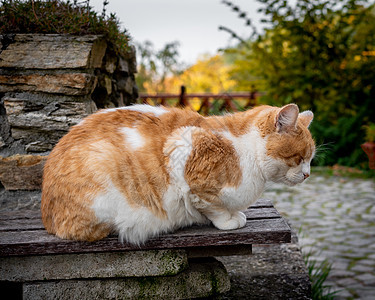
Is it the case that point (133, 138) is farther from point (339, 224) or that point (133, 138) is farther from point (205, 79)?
point (205, 79)

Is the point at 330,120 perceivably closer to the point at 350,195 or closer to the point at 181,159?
the point at 350,195

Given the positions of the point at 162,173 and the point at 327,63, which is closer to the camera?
the point at 162,173

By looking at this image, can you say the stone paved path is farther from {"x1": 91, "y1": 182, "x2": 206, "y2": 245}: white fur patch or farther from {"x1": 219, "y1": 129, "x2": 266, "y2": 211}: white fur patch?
{"x1": 91, "y1": 182, "x2": 206, "y2": 245}: white fur patch

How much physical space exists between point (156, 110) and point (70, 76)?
637 mm

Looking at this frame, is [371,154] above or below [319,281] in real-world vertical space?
above

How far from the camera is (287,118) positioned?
183 cm

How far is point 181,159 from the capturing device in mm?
1870

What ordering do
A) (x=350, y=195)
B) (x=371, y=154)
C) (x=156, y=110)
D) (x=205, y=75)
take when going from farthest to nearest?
(x=205, y=75), (x=350, y=195), (x=371, y=154), (x=156, y=110)

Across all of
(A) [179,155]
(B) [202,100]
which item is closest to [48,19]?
(A) [179,155]

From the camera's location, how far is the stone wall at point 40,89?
7.84ft

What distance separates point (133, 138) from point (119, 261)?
57cm

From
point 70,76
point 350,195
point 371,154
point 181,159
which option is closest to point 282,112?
point 181,159

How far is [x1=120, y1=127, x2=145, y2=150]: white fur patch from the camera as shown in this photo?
1.91m

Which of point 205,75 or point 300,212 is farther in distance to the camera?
point 205,75
